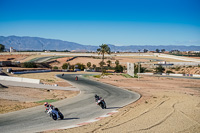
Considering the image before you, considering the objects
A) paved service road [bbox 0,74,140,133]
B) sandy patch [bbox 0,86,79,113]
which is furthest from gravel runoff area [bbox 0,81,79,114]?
paved service road [bbox 0,74,140,133]

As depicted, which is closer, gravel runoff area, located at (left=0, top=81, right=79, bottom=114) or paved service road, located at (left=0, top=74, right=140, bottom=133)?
paved service road, located at (left=0, top=74, right=140, bottom=133)

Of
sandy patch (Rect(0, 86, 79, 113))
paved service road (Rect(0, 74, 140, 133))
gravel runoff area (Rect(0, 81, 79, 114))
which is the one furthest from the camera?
gravel runoff area (Rect(0, 81, 79, 114))

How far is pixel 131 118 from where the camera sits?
1605 centimetres

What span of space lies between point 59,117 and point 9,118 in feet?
12.5

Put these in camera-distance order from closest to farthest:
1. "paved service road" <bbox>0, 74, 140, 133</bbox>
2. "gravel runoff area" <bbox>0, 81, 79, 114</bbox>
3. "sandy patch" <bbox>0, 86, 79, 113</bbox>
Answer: "paved service road" <bbox>0, 74, 140, 133</bbox> < "sandy patch" <bbox>0, 86, 79, 113</bbox> < "gravel runoff area" <bbox>0, 81, 79, 114</bbox>

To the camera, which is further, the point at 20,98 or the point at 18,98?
the point at 20,98

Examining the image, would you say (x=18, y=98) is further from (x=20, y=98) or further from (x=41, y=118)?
(x=41, y=118)

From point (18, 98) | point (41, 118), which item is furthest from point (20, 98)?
point (41, 118)

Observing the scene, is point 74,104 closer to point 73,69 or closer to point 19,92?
point 19,92

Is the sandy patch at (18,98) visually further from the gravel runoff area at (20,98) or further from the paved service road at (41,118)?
the paved service road at (41,118)

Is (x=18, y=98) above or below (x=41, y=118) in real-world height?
above

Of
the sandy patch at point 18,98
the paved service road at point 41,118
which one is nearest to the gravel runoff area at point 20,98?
the sandy patch at point 18,98

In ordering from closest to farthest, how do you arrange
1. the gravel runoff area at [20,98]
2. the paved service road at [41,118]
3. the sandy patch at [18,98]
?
1. the paved service road at [41,118]
2. the sandy patch at [18,98]
3. the gravel runoff area at [20,98]

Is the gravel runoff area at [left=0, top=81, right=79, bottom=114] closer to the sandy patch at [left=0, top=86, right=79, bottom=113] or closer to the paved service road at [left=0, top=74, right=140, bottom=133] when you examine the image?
the sandy patch at [left=0, top=86, right=79, bottom=113]
